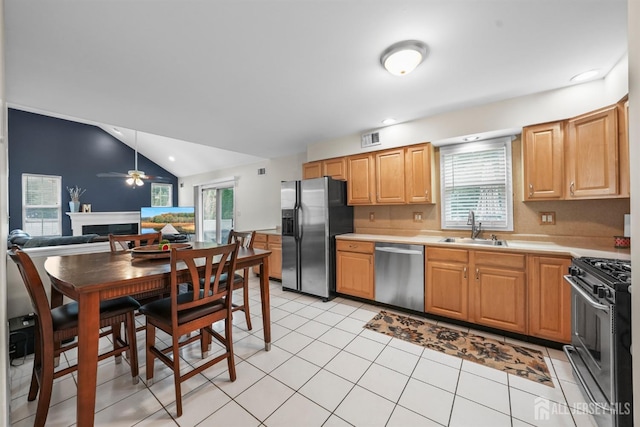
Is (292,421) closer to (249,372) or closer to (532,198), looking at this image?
(249,372)

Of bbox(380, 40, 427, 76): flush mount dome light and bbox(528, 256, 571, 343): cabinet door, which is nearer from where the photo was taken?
bbox(380, 40, 427, 76): flush mount dome light

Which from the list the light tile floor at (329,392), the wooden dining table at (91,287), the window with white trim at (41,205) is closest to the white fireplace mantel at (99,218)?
the window with white trim at (41,205)

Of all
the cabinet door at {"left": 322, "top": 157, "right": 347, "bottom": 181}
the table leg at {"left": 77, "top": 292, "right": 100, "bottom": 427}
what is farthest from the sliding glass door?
the table leg at {"left": 77, "top": 292, "right": 100, "bottom": 427}

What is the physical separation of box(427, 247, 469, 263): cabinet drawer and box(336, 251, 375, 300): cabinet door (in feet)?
2.54

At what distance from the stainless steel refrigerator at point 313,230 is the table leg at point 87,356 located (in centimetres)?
259

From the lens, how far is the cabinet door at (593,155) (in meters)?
2.14

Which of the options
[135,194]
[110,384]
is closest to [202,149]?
[135,194]

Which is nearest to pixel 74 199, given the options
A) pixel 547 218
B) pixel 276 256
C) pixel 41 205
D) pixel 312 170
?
pixel 41 205

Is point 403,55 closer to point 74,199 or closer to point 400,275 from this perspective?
point 400,275

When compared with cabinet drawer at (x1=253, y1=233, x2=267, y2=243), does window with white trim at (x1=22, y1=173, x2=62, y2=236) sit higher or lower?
higher

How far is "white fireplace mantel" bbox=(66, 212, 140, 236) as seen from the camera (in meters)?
6.77

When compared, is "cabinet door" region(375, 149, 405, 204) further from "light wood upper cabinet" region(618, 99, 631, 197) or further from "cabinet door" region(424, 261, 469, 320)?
"light wood upper cabinet" region(618, 99, 631, 197)

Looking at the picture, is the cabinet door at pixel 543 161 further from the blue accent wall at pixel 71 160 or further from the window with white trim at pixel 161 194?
the blue accent wall at pixel 71 160

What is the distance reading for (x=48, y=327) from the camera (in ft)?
4.96
